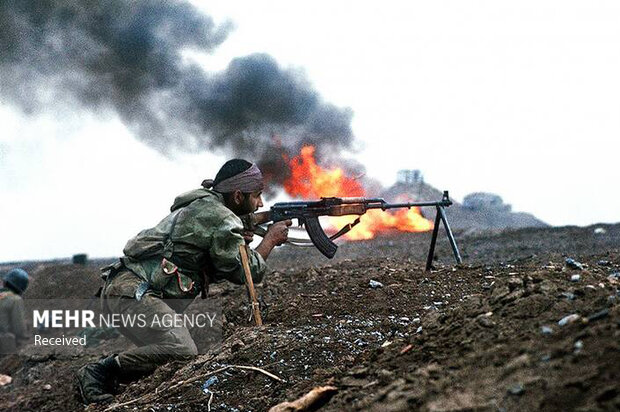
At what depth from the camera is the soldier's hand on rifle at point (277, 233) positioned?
6.14m

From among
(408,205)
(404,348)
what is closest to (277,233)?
(408,205)

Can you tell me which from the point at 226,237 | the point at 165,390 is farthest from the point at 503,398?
the point at 226,237

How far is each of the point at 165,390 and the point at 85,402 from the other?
4.26 ft

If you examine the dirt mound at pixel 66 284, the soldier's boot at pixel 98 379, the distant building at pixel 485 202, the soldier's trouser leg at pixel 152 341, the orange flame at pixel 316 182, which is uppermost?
the distant building at pixel 485 202

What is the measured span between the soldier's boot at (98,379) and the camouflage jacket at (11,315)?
498 centimetres

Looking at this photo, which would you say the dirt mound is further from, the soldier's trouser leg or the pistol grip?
the soldier's trouser leg

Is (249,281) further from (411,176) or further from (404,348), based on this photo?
(411,176)

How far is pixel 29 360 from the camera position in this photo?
8.90m

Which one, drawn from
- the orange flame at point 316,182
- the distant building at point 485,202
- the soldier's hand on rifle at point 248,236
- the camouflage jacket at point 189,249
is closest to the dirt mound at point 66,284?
the orange flame at point 316,182

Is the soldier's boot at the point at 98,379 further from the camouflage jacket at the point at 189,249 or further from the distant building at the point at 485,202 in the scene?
the distant building at the point at 485,202

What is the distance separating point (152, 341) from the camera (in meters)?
5.51

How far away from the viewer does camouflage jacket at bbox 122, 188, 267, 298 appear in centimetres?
546

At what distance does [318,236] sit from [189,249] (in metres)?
1.55

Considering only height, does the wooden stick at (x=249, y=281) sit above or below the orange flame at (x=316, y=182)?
below
